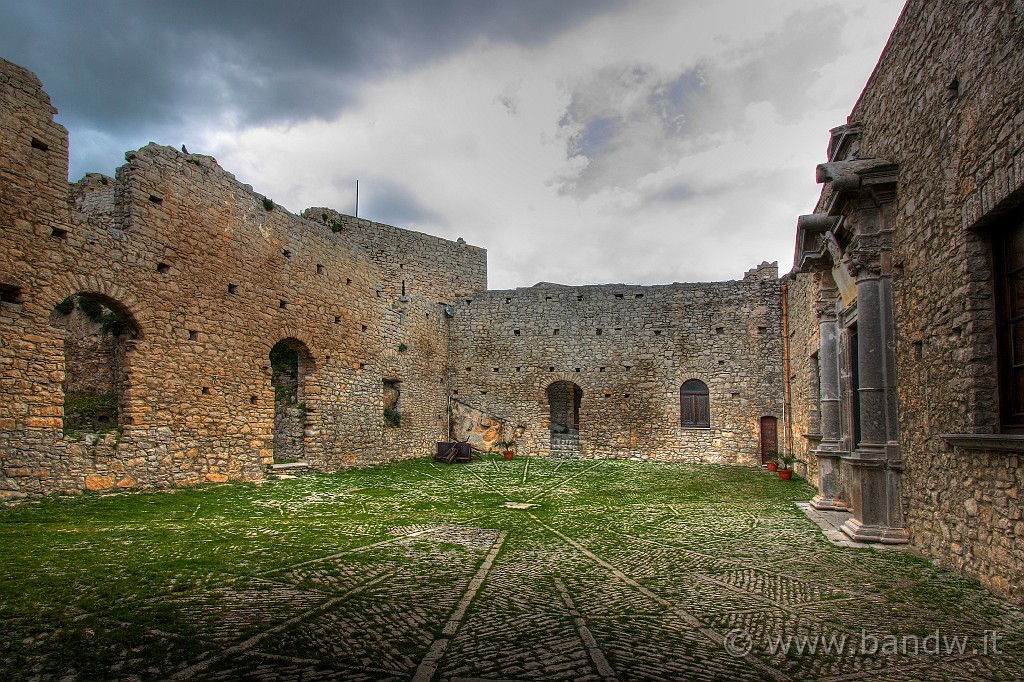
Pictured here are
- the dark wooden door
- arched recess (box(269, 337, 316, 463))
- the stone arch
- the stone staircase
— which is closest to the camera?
the stone arch

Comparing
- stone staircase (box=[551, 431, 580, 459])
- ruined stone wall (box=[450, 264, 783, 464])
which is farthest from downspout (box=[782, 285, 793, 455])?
stone staircase (box=[551, 431, 580, 459])

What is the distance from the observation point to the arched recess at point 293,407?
13.7 meters

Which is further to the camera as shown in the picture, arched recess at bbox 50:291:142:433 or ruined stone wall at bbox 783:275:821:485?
ruined stone wall at bbox 783:275:821:485

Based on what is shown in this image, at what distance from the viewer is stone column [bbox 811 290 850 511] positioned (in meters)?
9.26

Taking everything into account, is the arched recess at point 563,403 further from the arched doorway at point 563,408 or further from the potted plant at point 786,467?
the potted plant at point 786,467

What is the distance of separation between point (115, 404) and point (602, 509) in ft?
28.2

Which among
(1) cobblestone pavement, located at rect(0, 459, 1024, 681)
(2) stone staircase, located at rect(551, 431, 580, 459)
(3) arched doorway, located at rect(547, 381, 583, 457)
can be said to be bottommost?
(2) stone staircase, located at rect(551, 431, 580, 459)

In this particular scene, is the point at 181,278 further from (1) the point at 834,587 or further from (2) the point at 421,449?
(1) the point at 834,587

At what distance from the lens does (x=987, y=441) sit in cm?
457

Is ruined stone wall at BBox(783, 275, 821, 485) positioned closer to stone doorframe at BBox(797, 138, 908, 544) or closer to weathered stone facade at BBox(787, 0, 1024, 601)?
stone doorframe at BBox(797, 138, 908, 544)

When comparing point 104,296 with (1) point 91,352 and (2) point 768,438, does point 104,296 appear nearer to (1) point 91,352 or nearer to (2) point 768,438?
(1) point 91,352

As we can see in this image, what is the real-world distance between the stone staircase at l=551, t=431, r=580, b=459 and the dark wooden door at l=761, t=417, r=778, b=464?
5.70 metres

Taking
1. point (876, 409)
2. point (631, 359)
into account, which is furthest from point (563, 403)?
point (876, 409)

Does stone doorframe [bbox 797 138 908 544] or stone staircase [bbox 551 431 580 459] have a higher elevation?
stone doorframe [bbox 797 138 908 544]
